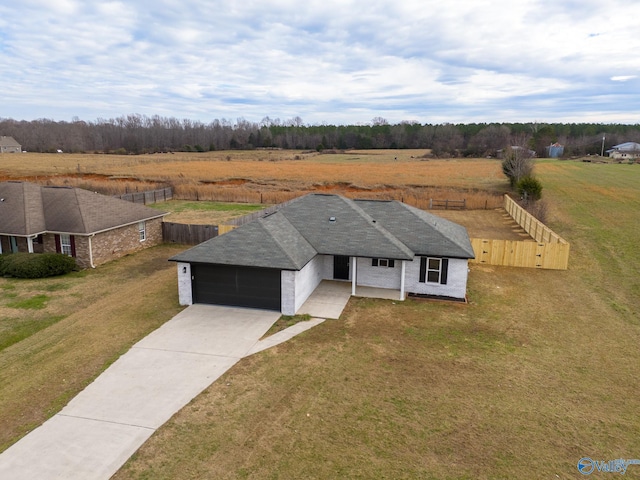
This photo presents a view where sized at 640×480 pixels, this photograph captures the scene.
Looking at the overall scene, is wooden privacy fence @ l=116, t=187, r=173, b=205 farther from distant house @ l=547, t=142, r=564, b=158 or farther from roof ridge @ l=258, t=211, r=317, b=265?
distant house @ l=547, t=142, r=564, b=158

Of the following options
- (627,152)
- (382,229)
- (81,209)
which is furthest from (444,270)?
(627,152)

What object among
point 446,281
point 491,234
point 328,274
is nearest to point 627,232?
point 491,234

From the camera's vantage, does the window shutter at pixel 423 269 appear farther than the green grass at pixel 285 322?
Yes

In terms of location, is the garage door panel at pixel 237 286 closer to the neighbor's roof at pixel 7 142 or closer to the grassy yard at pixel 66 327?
the grassy yard at pixel 66 327

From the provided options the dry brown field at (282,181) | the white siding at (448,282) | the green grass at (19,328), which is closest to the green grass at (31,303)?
the green grass at (19,328)

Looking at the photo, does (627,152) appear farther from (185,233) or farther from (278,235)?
(278,235)

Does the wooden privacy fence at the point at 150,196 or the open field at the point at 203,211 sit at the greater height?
the wooden privacy fence at the point at 150,196

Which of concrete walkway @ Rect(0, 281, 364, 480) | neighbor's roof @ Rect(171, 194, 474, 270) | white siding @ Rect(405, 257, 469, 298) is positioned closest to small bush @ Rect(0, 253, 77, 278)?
neighbor's roof @ Rect(171, 194, 474, 270)
